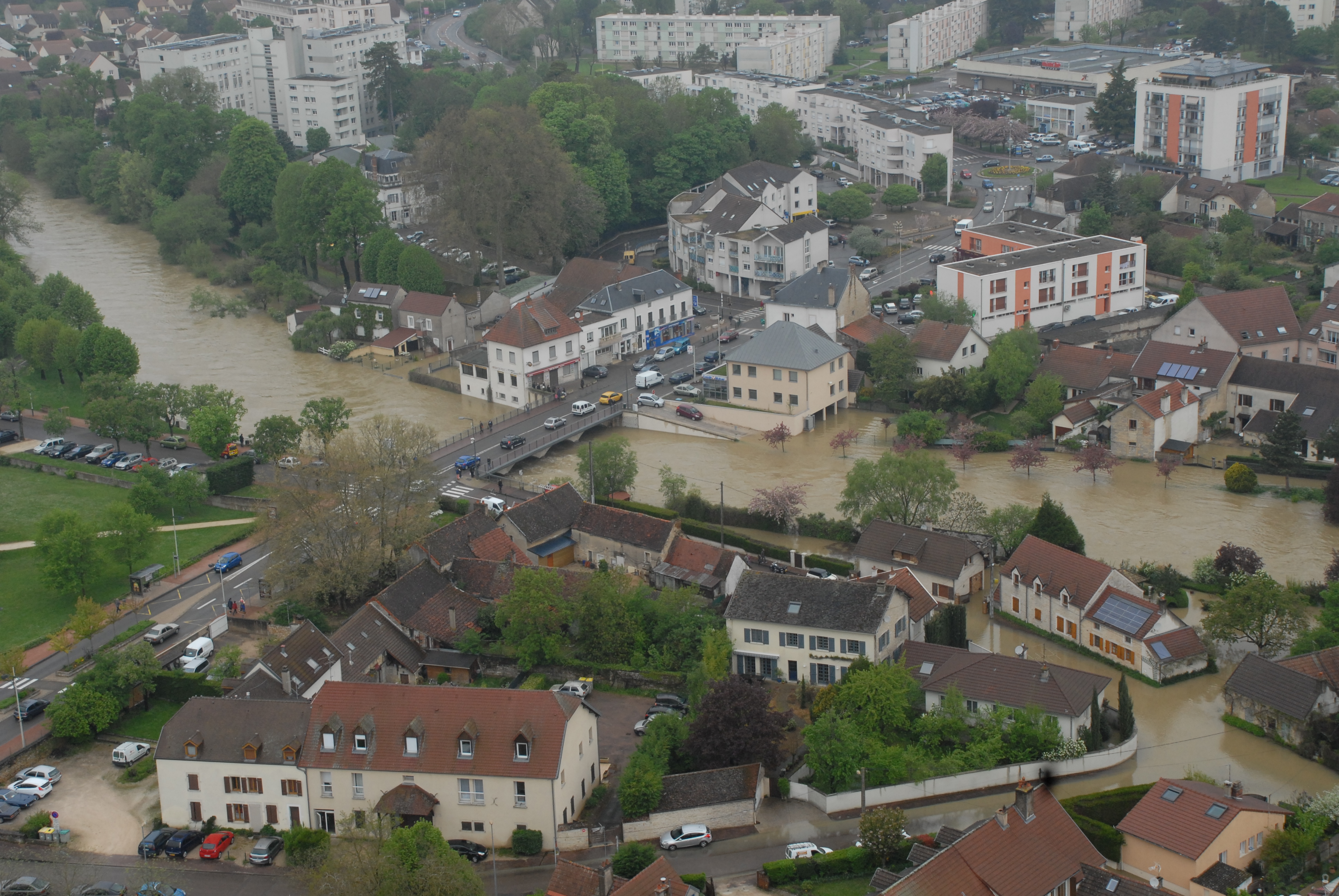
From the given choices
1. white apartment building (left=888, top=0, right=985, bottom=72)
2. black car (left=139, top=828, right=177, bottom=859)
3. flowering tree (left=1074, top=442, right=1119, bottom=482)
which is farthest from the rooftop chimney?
white apartment building (left=888, top=0, right=985, bottom=72)

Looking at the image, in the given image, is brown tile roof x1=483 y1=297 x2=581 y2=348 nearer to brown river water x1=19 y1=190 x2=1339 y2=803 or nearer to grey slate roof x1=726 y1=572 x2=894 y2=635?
brown river water x1=19 y1=190 x2=1339 y2=803

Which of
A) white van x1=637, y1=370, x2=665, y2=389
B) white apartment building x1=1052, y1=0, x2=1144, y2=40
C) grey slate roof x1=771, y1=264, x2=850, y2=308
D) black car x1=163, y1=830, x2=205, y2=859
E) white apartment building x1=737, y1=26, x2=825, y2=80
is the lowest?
black car x1=163, y1=830, x2=205, y2=859

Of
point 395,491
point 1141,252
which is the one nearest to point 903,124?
point 1141,252

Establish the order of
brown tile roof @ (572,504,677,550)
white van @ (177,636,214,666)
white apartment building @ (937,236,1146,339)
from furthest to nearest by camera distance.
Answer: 1. white apartment building @ (937,236,1146,339)
2. brown tile roof @ (572,504,677,550)
3. white van @ (177,636,214,666)

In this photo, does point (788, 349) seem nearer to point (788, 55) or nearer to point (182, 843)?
point (182, 843)

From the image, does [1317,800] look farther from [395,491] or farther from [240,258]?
[240,258]
